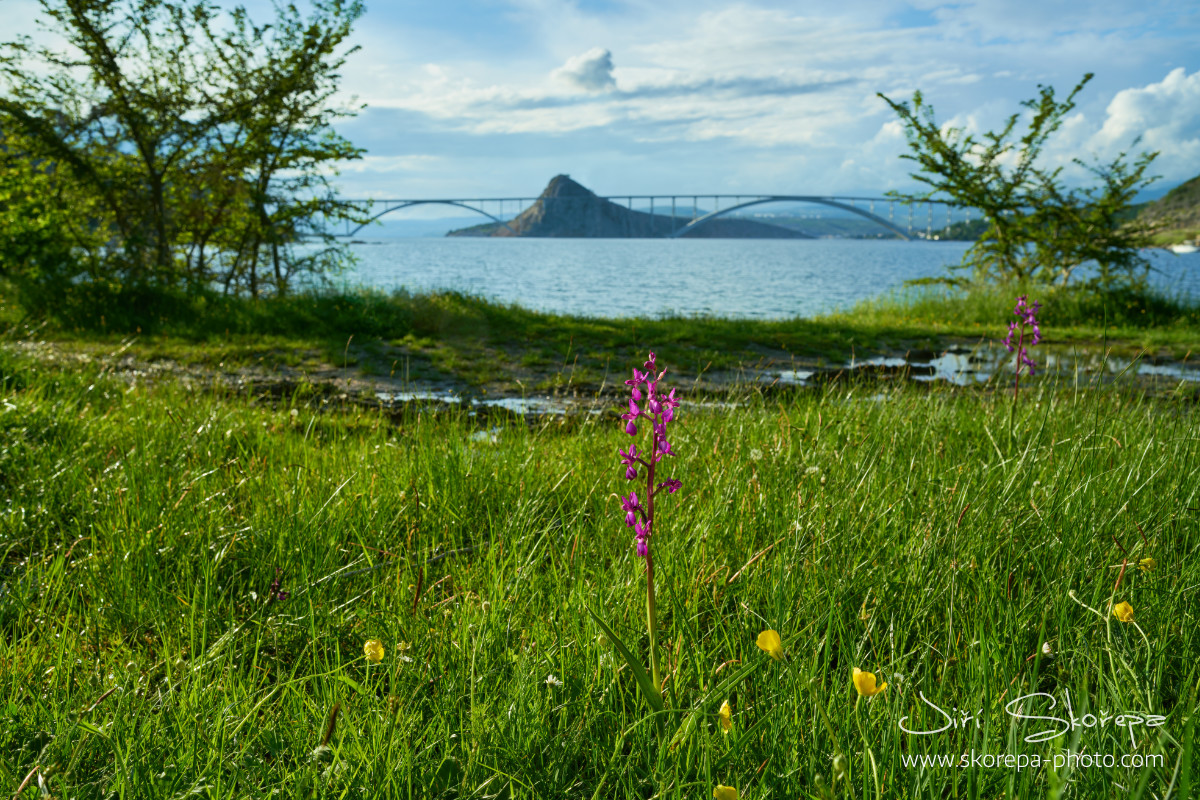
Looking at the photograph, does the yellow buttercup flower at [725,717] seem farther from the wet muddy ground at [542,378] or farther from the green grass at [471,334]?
the green grass at [471,334]

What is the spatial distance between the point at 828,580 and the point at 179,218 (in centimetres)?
1202

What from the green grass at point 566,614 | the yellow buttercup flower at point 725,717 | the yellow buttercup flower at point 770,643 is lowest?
the green grass at point 566,614

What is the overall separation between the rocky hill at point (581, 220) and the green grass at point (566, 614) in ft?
348

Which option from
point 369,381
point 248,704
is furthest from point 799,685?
point 369,381

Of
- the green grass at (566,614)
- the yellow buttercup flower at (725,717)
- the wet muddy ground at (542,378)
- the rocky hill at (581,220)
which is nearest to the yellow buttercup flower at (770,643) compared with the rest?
the green grass at (566,614)

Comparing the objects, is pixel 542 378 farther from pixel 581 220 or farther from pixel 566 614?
pixel 581 220

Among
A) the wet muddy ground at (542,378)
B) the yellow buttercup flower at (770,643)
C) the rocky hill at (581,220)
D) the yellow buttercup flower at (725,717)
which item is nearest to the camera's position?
the yellow buttercup flower at (770,643)

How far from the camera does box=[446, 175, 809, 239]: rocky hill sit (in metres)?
113

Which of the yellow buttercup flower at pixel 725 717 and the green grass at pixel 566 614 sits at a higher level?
the yellow buttercup flower at pixel 725 717

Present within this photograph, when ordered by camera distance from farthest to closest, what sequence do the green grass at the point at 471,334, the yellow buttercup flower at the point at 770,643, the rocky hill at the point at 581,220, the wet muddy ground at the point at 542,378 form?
the rocky hill at the point at 581,220, the green grass at the point at 471,334, the wet muddy ground at the point at 542,378, the yellow buttercup flower at the point at 770,643

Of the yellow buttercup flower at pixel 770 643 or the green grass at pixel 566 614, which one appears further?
the green grass at pixel 566 614

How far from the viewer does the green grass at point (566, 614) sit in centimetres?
124

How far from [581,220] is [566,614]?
119m

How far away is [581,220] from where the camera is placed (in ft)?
384
